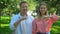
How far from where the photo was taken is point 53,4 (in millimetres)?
26578

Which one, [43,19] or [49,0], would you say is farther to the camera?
[49,0]

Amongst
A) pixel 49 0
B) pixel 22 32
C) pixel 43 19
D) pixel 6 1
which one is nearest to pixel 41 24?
pixel 43 19

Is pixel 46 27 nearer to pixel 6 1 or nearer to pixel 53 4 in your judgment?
pixel 6 1

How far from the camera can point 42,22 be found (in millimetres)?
4223

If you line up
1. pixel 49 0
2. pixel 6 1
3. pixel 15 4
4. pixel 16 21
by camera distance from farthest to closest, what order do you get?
pixel 49 0
pixel 15 4
pixel 6 1
pixel 16 21

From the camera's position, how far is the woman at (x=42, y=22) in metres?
4.22

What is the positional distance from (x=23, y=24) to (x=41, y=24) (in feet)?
1.08

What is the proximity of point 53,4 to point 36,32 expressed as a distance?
2251cm

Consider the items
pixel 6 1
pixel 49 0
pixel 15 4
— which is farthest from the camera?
pixel 49 0

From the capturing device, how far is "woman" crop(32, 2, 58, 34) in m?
4.22

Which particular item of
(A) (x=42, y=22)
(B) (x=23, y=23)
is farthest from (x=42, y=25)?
(B) (x=23, y=23)

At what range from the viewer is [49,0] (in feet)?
86.3

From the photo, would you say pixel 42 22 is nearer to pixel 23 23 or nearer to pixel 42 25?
pixel 42 25

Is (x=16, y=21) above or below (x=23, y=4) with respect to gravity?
below
